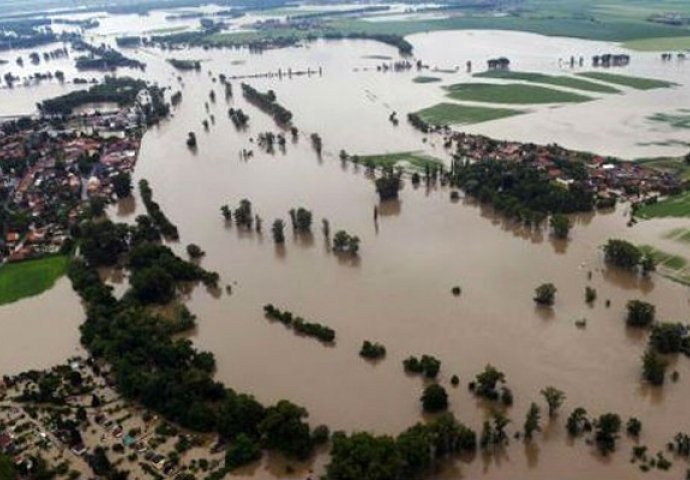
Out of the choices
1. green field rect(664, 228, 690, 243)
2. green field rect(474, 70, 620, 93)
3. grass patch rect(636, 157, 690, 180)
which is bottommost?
green field rect(664, 228, 690, 243)

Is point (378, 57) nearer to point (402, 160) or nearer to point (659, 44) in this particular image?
point (659, 44)

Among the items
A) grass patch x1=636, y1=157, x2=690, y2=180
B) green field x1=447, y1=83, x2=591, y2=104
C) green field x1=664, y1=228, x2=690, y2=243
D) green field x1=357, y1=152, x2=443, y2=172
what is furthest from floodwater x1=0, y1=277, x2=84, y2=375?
green field x1=447, y1=83, x2=591, y2=104

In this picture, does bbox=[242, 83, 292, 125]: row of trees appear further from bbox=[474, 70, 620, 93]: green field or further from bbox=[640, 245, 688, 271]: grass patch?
bbox=[640, 245, 688, 271]: grass patch

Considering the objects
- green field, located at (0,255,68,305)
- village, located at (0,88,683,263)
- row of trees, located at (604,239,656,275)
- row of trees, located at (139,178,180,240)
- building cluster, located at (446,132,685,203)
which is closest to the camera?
row of trees, located at (604,239,656,275)

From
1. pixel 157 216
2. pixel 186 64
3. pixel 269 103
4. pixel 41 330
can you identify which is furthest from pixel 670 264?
pixel 186 64

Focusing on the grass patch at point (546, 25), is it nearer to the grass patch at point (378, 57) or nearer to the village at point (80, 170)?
the grass patch at point (378, 57)

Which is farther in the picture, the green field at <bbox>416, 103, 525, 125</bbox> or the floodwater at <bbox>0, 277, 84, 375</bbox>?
the green field at <bbox>416, 103, 525, 125</bbox>
